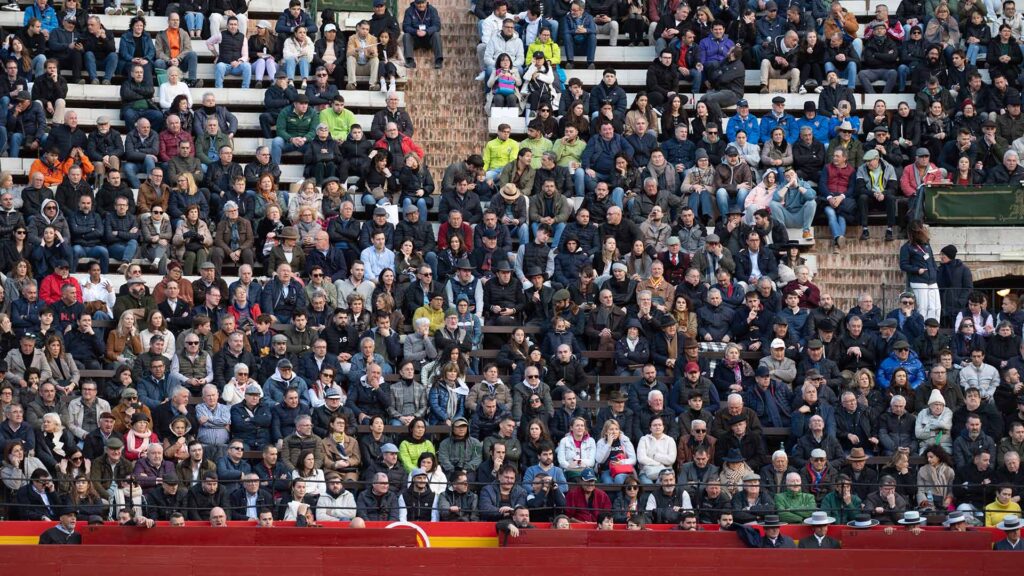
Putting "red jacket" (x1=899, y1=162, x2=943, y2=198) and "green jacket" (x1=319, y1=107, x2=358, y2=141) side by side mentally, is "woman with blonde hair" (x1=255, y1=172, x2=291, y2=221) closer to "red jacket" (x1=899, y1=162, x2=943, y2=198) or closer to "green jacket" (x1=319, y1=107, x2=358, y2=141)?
"green jacket" (x1=319, y1=107, x2=358, y2=141)

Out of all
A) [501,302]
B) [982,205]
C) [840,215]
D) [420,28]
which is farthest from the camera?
[420,28]

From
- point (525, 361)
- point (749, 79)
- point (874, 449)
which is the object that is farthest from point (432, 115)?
point (874, 449)

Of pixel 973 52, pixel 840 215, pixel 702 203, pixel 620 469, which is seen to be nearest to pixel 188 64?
pixel 702 203

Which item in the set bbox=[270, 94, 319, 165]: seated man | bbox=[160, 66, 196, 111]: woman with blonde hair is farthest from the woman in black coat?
bbox=[160, 66, 196, 111]: woman with blonde hair

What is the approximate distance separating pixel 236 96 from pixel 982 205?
10.2 m

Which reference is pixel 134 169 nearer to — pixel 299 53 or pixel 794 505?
pixel 299 53

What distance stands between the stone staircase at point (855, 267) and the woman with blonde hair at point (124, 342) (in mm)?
8884

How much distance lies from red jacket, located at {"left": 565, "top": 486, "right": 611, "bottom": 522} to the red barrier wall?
121 centimetres

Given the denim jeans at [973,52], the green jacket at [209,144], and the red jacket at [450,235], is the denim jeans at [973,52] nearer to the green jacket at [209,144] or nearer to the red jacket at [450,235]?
the red jacket at [450,235]

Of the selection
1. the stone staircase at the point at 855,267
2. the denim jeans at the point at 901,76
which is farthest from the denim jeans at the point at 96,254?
the denim jeans at the point at 901,76

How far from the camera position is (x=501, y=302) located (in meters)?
25.1

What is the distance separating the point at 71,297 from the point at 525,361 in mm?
5320

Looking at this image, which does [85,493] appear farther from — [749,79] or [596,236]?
Result: [749,79]

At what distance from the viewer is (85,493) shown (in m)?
21.1
